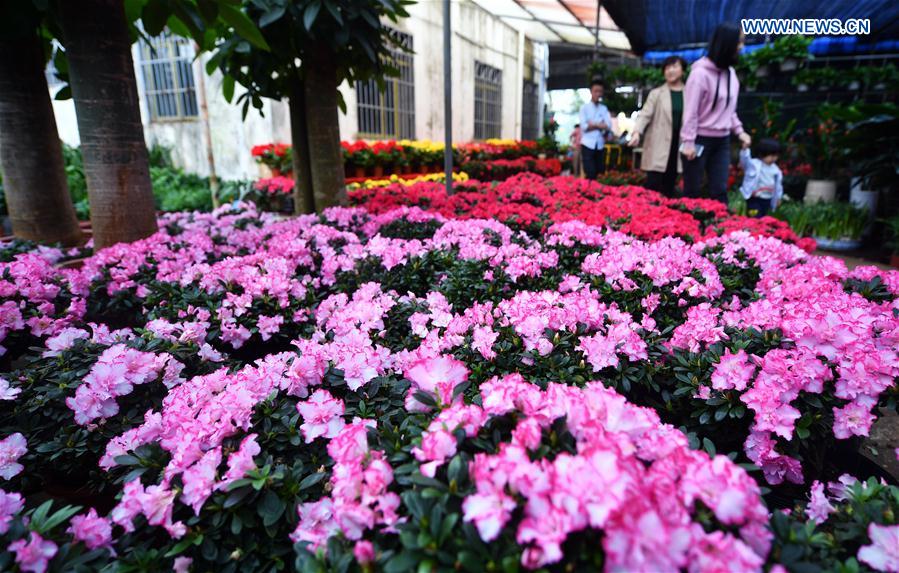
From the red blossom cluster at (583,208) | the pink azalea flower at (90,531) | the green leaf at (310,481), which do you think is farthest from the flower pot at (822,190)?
the pink azalea flower at (90,531)

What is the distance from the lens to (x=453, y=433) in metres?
0.91

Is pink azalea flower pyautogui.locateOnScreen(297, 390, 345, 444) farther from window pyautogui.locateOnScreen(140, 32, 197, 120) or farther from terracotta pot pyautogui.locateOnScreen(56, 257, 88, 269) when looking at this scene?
window pyautogui.locateOnScreen(140, 32, 197, 120)

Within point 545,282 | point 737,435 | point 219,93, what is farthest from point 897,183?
point 219,93

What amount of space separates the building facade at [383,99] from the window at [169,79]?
2 centimetres

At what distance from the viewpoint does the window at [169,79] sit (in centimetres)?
972

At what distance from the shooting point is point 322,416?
1.19 m

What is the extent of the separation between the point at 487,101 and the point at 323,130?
46.6 feet

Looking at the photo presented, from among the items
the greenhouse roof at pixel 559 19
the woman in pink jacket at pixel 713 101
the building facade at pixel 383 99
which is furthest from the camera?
the greenhouse roof at pixel 559 19

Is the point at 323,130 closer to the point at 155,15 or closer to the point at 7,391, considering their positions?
the point at 155,15

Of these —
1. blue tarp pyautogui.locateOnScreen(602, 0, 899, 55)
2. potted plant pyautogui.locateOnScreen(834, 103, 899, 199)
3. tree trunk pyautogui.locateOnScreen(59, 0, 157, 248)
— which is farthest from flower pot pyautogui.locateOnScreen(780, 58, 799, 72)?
tree trunk pyautogui.locateOnScreen(59, 0, 157, 248)

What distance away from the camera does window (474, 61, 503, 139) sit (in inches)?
635

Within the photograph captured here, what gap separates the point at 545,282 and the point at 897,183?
19.7 ft

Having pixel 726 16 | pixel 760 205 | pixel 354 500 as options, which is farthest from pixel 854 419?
pixel 726 16

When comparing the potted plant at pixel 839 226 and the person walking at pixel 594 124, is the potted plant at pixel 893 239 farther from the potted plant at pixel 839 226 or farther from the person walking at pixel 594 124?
the person walking at pixel 594 124
